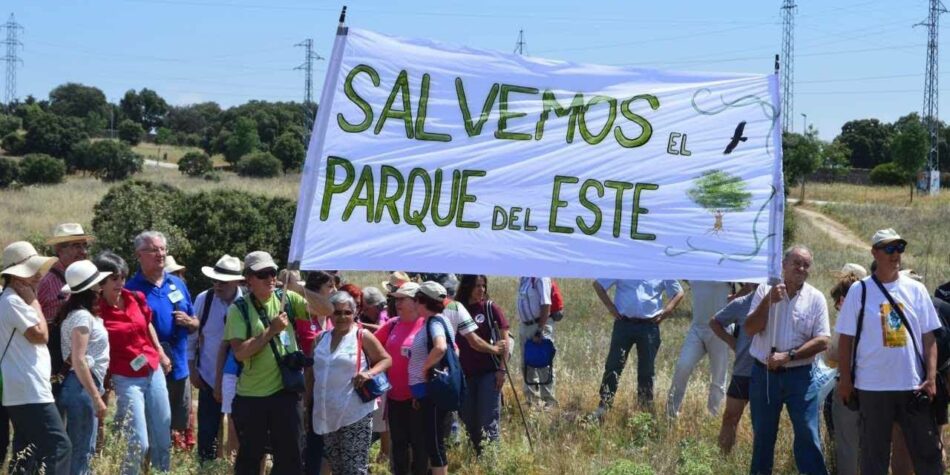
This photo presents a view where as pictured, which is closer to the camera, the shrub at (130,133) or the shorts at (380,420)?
the shorts at (380,420)

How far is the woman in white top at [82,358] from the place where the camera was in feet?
22.3

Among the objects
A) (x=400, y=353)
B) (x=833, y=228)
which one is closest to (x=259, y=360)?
(x=400, y=353)

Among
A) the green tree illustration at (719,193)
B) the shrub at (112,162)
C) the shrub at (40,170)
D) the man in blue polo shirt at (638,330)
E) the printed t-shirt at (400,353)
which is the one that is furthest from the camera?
the shrub at (112,162)

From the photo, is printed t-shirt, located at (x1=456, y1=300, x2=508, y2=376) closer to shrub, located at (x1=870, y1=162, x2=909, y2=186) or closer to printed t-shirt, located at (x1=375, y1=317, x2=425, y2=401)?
printed t-shirt, located at (x1=375, y1=317, x2=425, y2=401)

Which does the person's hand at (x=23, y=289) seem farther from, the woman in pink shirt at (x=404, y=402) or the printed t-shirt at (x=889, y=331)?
the printed t-shirt at (x=889, y=331)

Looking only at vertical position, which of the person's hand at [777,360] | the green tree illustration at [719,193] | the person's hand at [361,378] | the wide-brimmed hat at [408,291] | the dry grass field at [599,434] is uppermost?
the green tree illustration at [719,193]

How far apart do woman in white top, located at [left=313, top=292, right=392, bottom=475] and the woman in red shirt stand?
1135 millimetres

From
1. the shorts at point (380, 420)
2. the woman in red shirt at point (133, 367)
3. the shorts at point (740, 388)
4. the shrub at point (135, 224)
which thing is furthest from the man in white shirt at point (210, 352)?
the shrub at point (135, 224)

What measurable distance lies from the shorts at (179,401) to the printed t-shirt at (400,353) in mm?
1874

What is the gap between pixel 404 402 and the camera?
7680 millimetres

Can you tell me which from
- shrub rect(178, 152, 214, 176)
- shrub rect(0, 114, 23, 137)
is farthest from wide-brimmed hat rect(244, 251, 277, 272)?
shrub rect(0, 114, 23, 137)

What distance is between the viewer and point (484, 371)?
8.65 m

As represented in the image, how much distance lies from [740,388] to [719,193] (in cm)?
204

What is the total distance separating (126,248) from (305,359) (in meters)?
20.4
